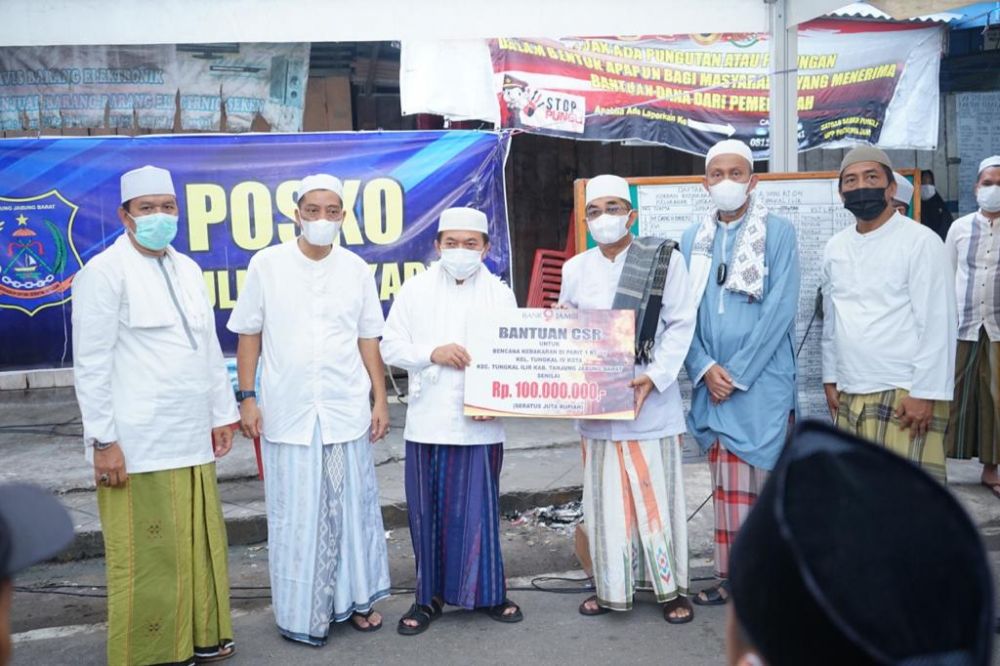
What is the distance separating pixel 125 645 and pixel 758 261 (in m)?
2.98

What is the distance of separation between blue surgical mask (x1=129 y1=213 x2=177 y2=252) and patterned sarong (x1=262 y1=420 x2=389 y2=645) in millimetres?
970

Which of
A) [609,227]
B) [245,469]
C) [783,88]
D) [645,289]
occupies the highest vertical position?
[783,88]

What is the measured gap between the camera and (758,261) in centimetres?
432

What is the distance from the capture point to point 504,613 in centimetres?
437

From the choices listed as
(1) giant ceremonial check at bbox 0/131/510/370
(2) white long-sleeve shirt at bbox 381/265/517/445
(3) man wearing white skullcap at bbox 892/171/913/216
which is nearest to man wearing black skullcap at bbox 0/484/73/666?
(2) white long-sleeve shirt at bbox 381/265/517/445

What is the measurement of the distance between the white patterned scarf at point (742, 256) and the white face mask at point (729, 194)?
0.07 m

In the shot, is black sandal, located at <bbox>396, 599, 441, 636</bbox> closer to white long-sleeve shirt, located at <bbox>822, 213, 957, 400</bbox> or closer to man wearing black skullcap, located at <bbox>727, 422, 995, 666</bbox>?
white long-sleeve shirt, located at <bbox>822, 213, 957, 400</bbox>

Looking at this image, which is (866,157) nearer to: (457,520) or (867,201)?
(867,201)

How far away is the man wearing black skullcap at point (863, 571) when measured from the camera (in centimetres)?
104

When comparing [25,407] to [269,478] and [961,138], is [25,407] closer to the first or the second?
[269,478]

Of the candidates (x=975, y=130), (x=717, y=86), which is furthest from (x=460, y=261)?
(x=975, y=130)

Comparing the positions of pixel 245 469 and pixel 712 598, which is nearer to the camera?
pixel 712 598

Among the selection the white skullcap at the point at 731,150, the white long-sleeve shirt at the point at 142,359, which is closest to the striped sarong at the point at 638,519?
the white skullcap at the point at 731,150

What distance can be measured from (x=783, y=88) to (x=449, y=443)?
115 inches
